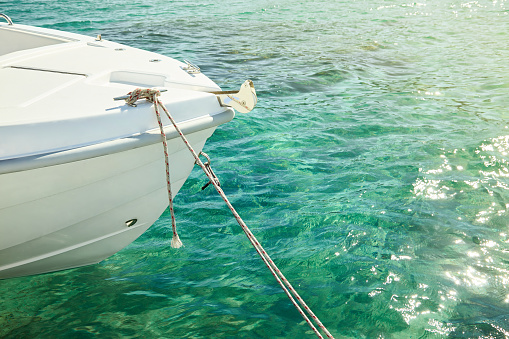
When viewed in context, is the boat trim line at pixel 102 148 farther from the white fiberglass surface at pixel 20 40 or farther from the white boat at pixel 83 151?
the white fiberglass surface at pixel 20 40

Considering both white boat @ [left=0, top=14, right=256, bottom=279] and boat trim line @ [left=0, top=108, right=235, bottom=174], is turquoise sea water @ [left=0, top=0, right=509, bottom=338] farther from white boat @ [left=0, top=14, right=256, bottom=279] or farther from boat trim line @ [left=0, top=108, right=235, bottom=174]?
boat trim line @ [left=0, top=108, right=235, bottom=174]

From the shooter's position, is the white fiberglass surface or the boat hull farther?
the white fiberglass surface

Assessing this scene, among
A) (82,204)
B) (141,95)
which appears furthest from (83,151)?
(141,95)

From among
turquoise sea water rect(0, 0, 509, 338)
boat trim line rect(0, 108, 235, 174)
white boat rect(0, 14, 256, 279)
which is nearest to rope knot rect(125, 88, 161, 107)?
white boat rect(0, 14, 256, 279)

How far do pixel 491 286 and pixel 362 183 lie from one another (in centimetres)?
163

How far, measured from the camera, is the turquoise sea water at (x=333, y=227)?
309 centimetres

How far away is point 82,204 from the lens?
2770 mm

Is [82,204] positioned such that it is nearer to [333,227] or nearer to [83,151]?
[83,151]

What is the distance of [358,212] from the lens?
4176 millimetres

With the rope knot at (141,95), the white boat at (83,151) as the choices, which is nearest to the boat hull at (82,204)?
the white boat at (83,151)

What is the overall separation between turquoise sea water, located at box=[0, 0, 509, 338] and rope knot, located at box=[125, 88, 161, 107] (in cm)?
132

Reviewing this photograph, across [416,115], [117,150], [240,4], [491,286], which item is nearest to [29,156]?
[117,150]

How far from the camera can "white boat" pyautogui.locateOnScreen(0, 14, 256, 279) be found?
8.21 ft

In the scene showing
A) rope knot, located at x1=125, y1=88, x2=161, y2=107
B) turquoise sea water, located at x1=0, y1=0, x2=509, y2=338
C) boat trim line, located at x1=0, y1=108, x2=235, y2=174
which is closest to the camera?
boat trim line, located at x1=0, y1=108, x2=235, y2=174
